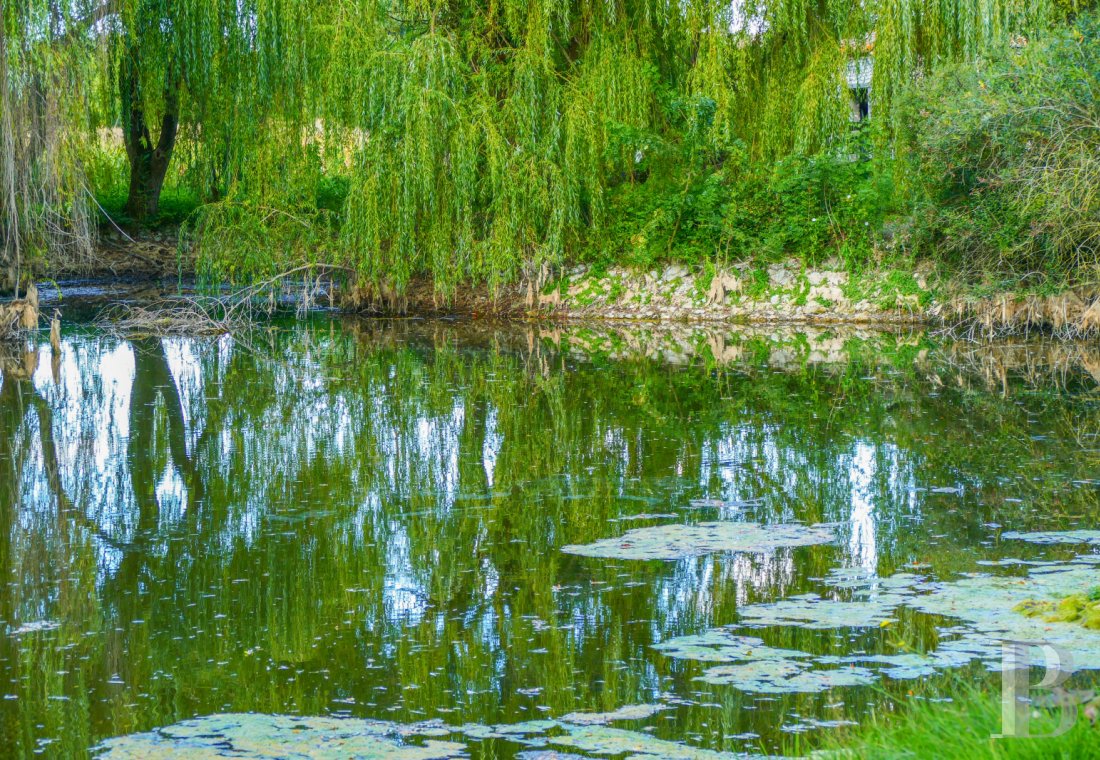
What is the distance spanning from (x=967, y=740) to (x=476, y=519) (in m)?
4.42

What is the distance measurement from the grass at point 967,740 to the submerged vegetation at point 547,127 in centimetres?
1344

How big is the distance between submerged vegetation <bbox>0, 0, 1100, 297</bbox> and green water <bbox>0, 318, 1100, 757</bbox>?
4.71 m

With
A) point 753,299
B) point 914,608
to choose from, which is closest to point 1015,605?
point 914,608

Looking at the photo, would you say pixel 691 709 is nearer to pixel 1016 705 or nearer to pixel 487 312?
pixel 1016 705

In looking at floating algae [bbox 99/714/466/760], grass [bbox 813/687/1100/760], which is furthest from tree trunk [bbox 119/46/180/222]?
grass [bbox 813/687/1100/760]

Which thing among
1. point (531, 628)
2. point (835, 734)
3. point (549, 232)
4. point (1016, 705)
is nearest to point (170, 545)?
point (531, 628)

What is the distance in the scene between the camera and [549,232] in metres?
19.0

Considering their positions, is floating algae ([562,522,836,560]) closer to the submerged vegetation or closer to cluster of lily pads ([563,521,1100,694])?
cluster of lily pads ([563,521,1100,694])

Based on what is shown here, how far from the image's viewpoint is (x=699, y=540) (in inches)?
267

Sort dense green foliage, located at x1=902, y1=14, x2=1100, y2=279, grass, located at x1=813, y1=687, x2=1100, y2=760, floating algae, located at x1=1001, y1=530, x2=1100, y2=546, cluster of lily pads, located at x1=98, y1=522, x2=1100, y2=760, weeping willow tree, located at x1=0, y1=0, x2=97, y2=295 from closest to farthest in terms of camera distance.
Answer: grass, located at x1=813, y1=687, x2=1100, y2=760 < cluster of lily pads, located at x1=98, y1=522, x2=1100, y2=760 < floating algae, located at x1=1001, y1=530, x2=1100, y2=546 < dense green foliage, located at x1=902, y1=14, x2=1100, y2=279 < weeping willow tree, located at x1=0, y1=0, x2=97, y2=295

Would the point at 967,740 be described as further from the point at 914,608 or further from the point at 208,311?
the point at 208,311

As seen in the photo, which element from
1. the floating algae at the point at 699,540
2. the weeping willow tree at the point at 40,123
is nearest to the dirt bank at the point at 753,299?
the weeping willow tree at the point at 40,123

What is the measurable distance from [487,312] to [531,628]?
15.3m

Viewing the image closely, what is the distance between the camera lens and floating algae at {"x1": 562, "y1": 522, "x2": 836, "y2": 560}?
21.6 feet
